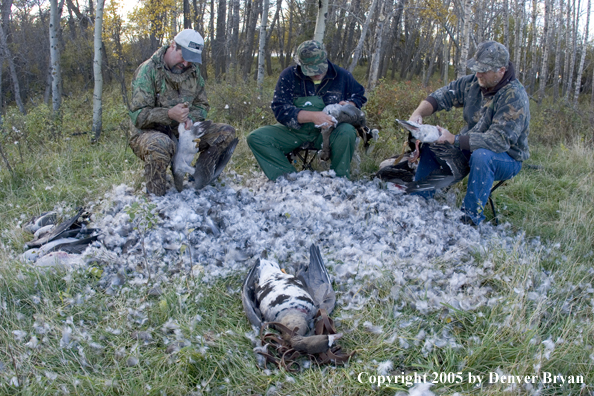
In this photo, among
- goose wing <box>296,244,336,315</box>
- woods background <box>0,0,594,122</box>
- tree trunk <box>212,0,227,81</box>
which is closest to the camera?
goose wing <box>296,244,336,315</box>

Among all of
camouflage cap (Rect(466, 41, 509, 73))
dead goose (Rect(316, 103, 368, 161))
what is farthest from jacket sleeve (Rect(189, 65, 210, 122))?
camouflage cap (Rect(466, 41, 509, 73))

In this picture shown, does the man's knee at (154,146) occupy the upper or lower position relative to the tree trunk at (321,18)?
lower

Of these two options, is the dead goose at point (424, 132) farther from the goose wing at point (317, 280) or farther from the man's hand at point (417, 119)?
the goose wing at point (317, 280)

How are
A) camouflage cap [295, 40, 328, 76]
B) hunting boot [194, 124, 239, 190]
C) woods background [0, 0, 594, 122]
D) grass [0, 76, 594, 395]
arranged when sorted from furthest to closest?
woods background [0, 0, 594, 122] → camouflage cap [295, 40, 328, 76] → hunting boot [194, 124, 239, 190] → grass [0, 76, 594, 395]

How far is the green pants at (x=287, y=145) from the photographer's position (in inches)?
160

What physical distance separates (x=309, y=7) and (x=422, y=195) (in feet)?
57.0

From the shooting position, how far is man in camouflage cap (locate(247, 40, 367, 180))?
13.4 feet

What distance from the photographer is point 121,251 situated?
304 cm

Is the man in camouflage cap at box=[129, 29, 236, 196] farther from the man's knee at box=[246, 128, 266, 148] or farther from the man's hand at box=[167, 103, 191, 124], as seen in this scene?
the man's knee at box=[246, 128, 266, 148]

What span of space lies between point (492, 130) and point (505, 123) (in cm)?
11

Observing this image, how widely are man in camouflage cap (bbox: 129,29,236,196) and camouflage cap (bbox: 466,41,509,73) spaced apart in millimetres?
2283

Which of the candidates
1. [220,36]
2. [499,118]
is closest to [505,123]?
[499,118]

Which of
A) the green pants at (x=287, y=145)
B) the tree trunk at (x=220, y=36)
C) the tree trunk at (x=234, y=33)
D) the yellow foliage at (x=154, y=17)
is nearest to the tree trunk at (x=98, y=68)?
the green pants at (x=287, y=145)

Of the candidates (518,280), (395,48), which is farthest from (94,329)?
(395,48)
